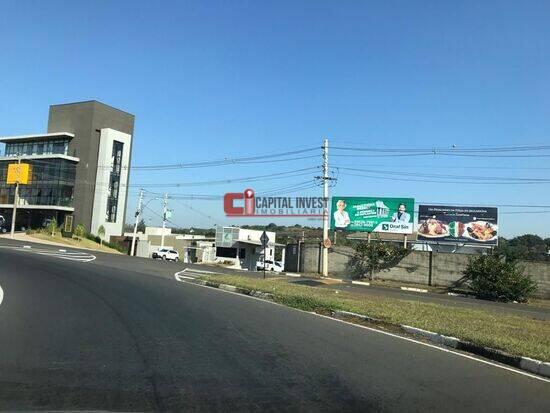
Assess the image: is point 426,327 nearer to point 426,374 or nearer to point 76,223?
point 426,374

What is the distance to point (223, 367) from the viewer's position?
770 centimetres

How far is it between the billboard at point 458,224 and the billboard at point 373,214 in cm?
119

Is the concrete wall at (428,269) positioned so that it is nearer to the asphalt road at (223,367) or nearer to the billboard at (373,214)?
the billboard at (373,214)

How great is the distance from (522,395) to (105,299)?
436 inches

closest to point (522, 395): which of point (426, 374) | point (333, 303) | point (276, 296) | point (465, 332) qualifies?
point (426, 374)

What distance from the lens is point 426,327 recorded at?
12.8 metres

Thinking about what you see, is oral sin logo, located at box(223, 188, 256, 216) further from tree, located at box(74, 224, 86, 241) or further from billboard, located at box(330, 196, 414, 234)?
tree, located at box(74, 224, 86, 241)

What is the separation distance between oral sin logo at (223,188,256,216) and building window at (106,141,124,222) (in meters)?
26.3

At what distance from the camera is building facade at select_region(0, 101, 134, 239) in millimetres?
71750

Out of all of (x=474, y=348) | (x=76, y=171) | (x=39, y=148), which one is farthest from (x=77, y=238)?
(x=474, y=348)

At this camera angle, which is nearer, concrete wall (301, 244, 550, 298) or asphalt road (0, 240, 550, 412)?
asphalt road (0, 240, 550, 412)

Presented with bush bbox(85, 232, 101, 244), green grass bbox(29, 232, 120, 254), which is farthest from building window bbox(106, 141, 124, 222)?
green grass bbox(29, 232, 120, 254)

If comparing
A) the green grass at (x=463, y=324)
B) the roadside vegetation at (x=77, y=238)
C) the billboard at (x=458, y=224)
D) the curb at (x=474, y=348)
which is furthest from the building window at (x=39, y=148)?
the curb at (x=474, y=348)

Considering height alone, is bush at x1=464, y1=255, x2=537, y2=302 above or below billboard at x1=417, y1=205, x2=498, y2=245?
below
